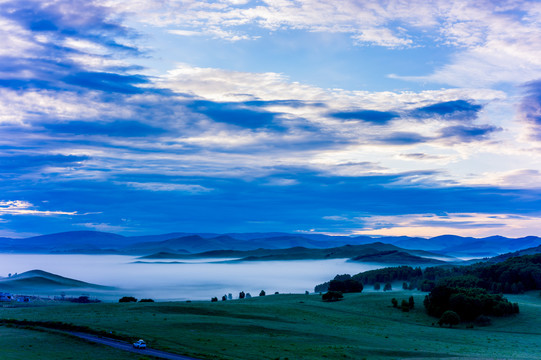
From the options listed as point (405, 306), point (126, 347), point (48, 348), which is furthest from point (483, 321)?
point (48, 348)

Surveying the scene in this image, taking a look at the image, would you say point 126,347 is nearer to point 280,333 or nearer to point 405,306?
point 280,333

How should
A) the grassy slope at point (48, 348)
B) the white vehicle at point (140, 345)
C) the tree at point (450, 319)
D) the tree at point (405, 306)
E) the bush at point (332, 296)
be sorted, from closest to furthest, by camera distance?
the grassy slope at point (48, 348) < the white vehicle at point (140, 345) < the tree at point (450, 319) < the tree at point (405, 306) < the bush at point (332, 296)

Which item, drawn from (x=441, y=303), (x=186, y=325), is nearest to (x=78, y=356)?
(x=186, y=325)

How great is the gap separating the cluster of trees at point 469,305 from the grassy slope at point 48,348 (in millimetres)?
107227

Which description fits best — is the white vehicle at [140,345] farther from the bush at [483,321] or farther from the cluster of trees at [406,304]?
the bush at [483,321]

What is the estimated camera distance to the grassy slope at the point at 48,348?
58.7 meters

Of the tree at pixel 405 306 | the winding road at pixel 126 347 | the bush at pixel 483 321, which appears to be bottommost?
the bush at pixel 483 321

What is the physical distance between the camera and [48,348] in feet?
212

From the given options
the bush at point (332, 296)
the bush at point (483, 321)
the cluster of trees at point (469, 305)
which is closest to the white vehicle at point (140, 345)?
the cluster of trees at point (469, 305)

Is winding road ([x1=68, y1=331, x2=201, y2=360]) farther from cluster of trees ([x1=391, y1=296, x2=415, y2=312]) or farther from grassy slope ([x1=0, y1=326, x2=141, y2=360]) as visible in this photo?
cluster of trees ([x1=391, y1=296, x2=415, y2=312])

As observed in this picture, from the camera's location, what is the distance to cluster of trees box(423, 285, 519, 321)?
457 feet

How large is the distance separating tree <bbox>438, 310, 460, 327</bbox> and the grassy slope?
3816 inches

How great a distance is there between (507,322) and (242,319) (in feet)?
256

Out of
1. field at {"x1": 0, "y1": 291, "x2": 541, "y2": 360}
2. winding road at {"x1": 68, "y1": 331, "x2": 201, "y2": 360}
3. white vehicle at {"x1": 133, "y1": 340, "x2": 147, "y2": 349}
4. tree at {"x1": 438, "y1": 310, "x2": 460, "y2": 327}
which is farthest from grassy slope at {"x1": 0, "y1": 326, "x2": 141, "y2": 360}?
tree at {"x1": 438, "y1": 310, "x2": 460, "y2": 327}
